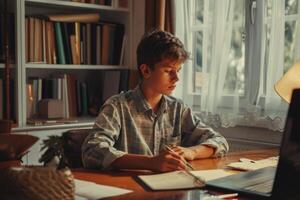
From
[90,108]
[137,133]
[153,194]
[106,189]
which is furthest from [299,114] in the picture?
[90,108]

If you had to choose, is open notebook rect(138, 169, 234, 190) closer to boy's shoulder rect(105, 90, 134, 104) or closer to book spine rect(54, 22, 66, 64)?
boy's shoulder rect(105, 90, 134, 104)

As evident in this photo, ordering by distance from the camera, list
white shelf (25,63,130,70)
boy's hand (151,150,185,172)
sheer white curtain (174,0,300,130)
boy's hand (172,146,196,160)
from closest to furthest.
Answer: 1. boy's hand (151,150,185,172)
2. boy's hand (172,146,196,160)
3. sheer white curtain (174,0,300,130)
4. white shelf (25,63,130,70)

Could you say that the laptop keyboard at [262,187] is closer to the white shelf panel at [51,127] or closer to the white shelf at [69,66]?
the white shelf panel at [51,127]

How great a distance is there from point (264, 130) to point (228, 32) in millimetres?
577

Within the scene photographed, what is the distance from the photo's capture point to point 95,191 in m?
1.10

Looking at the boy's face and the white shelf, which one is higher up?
the boy's face

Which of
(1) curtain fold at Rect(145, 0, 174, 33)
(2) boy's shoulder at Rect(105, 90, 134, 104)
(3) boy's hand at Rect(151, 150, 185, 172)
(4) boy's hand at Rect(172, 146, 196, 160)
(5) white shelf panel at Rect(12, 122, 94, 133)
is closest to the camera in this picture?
(3) boy's hand at Rect(151, 150, 185, 172)

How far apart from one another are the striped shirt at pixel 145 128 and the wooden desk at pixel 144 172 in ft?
0.35

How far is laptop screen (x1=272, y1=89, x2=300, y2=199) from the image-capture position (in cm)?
83

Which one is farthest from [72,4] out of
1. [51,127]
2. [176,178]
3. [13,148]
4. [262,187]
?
[262,187]

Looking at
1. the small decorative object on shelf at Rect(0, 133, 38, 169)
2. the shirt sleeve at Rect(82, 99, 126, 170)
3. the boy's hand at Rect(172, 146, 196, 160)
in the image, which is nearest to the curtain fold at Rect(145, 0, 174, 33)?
the shirt sleeve at Rect(82, 99, 126, 170)

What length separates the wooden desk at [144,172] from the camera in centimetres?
106

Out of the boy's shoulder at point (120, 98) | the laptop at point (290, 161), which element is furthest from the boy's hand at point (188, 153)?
the laptop at point (290, 161)

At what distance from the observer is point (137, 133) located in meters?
1.75
